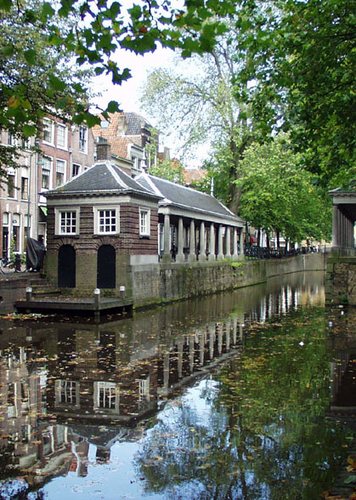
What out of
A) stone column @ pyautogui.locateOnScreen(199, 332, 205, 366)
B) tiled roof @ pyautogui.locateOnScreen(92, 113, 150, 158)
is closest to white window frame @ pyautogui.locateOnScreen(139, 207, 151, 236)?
stone column @ pyautogui.locateOnScreen(199, 332, 205, 366)

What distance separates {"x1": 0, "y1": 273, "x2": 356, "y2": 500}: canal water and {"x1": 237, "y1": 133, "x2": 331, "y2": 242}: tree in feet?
64.3

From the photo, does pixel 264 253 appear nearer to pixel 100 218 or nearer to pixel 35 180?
pixel 35 180

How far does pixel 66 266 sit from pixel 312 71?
18.7m

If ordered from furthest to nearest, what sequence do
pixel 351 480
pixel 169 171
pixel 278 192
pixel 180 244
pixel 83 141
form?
1. pixel 169 171
2. pixel 83 141
3. pixel 278 192
4. pixel 180 244
5. pixel 351 480

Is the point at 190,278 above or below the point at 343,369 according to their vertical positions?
above

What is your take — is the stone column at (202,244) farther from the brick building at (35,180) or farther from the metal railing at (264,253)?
the metal railing at (264,253)

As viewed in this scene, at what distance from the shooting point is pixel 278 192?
44.4 m

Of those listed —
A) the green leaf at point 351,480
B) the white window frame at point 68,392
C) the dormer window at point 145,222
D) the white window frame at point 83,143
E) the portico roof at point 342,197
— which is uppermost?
the white window frame at point 83,143

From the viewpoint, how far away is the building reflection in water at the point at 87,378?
7.55 m

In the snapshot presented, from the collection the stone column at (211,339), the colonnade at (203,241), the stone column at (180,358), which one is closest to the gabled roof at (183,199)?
the colonnade at (203,241)

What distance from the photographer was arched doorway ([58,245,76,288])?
92.1ft

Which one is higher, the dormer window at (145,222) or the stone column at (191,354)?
the dormer window at (145,222)

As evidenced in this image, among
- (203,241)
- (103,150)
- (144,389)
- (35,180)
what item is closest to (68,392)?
(144,389)

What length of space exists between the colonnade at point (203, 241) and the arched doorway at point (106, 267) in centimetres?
530
